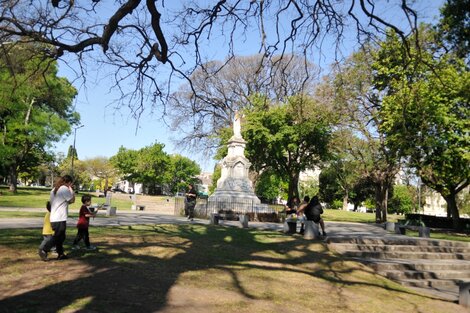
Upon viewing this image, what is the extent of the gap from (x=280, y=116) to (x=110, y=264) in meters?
27.9

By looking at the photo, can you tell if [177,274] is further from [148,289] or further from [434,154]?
[434,154]

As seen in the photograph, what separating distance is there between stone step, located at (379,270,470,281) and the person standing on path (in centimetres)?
792

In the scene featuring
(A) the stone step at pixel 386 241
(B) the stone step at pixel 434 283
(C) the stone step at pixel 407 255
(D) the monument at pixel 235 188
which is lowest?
(B) the stone step at pixel 434 283

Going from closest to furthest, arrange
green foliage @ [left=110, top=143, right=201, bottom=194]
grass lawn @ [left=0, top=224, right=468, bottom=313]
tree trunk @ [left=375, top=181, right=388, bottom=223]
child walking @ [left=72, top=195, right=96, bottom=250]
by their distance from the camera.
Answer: grass lawn @ [left=0, top=224, right=468, bottom=313], child walking @ [left=72, top=195, right=96, bottom=250], tree trunk @ [left=375, top=181, right=388, bottom=223], green foliage @ [left=110, top=143, right=201, bottom=194]

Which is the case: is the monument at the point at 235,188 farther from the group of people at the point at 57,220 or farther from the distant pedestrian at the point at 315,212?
the group of people at the point at 57,220

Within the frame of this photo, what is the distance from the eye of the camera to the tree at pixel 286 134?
3378 cm

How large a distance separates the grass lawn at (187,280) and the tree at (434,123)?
15.7 meters

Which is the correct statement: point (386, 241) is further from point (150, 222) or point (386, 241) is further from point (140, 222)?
point (140, 222)

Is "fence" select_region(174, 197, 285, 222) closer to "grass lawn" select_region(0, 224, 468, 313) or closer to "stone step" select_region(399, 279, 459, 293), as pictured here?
"grass lawn" select_region(0, 224, 468, 313)

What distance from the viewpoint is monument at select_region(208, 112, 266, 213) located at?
2358 cm

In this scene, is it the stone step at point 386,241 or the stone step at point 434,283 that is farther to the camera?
the stone step at point 386,241

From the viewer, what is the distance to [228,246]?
11.5 meters

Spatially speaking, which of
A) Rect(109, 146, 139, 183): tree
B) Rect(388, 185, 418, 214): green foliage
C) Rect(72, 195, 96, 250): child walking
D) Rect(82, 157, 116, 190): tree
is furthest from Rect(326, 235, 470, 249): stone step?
Rect(82, 157, 116, 190): tree

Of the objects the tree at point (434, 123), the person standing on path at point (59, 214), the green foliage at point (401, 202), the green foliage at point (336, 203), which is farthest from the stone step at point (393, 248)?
the green foliage at point (401, 202)
